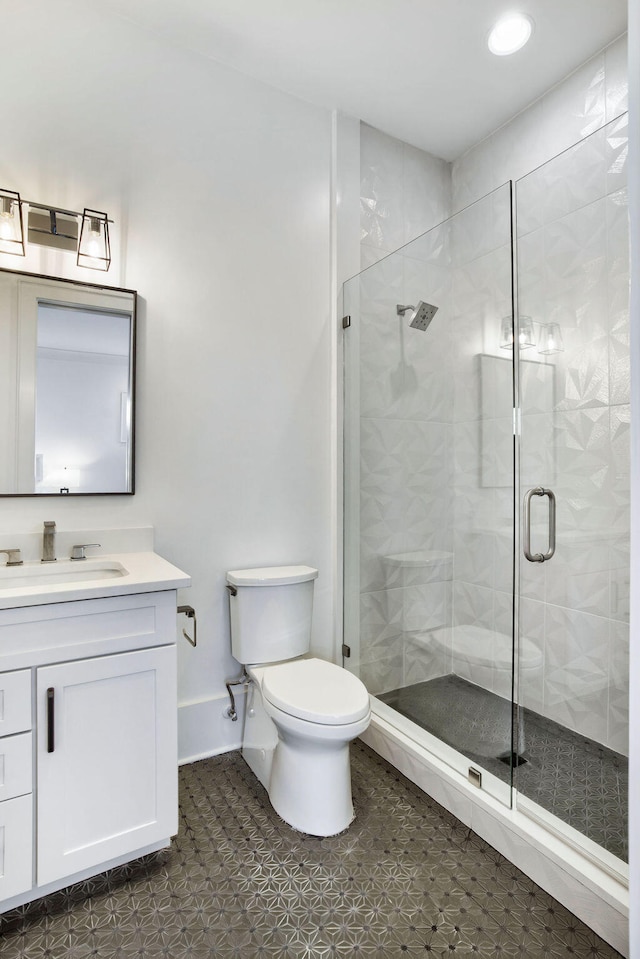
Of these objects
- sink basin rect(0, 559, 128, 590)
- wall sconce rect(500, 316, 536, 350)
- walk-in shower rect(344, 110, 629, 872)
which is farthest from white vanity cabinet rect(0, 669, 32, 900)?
wall sconce rect(500, 316, 536, 350)

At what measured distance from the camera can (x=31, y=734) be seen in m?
1.29

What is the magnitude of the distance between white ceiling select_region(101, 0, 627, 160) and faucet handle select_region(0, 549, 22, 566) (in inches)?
→ 77.6

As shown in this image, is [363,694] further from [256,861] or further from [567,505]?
[567,505]

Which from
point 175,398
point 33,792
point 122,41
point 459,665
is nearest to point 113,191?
point 122,41

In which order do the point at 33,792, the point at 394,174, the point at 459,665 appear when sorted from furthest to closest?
the point at 394,174 → the point at 459,665 → the point at 33,792

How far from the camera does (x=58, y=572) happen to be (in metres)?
1.69

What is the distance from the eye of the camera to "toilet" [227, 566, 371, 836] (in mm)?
1619

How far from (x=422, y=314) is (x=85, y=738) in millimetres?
1917

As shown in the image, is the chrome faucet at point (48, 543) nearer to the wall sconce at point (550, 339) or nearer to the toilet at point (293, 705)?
the toilet at point (293, 705)

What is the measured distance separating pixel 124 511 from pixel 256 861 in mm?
1213

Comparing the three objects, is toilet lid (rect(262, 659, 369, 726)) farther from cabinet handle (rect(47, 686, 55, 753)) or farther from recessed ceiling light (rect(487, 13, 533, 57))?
recessed ceiling light (rect(487, 13, 533, 57))

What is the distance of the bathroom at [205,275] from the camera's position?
1820 mm

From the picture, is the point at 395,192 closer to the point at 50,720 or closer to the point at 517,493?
the point at 517,493

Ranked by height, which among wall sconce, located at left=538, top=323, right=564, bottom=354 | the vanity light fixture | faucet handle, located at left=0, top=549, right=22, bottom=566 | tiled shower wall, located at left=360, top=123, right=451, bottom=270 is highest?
tiled shower wall, located at left=360, top=123, right=451, bottom=270
